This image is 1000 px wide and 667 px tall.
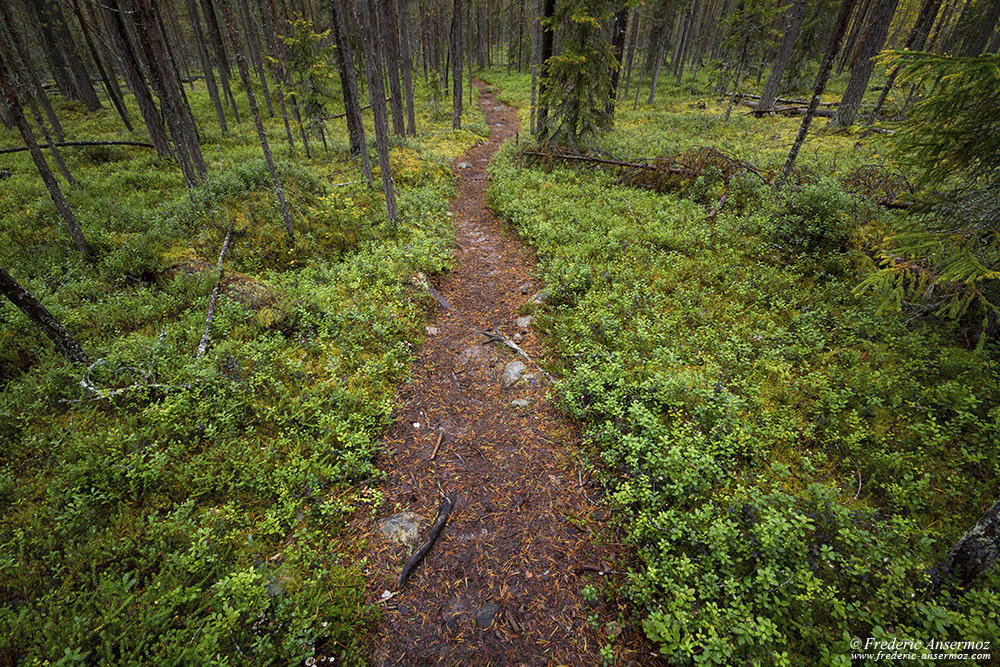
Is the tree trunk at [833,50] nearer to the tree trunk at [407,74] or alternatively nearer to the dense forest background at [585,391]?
the dense forest background at [585,391]

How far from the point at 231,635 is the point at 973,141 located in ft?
32.9

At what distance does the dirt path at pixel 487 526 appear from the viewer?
11.4 feet

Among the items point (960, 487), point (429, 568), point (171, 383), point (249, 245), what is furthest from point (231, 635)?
point (249, 245)

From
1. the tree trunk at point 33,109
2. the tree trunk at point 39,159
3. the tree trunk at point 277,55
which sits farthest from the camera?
the tree trunk at point 277,55

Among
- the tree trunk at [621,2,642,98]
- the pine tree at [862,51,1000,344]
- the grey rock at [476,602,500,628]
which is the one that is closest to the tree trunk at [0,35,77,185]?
the grey rock at [476,602,500,628]

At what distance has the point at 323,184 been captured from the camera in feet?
43.9

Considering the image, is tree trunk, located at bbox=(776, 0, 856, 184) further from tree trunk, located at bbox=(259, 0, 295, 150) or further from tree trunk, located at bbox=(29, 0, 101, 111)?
tree trunk, located at bbox=(29, 0, 101, 111)

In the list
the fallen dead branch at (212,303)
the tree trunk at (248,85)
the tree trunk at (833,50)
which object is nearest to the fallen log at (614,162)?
the tree trunk at (833,50)

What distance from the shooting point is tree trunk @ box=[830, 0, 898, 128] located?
1678 cm

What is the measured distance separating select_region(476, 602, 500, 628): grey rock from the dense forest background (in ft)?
3.49

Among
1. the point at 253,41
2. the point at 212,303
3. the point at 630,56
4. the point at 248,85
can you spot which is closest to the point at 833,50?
the point at 248,85

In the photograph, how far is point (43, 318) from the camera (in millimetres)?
5195

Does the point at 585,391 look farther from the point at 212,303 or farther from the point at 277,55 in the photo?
the point at 277,55

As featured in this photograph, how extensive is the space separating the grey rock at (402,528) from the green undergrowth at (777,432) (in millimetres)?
2243
